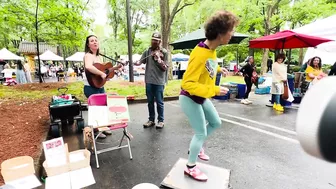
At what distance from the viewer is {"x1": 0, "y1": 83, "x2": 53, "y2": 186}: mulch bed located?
9.66ft

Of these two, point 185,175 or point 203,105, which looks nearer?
point 203,105

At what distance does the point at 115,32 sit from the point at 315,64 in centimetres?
2407

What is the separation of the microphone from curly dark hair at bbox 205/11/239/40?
5.03 feet

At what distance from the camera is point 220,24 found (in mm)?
2061

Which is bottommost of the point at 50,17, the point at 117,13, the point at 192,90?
the point at 192,90

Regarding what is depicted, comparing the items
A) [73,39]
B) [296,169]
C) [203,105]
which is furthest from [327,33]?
[73,39]

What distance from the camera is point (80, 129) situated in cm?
433

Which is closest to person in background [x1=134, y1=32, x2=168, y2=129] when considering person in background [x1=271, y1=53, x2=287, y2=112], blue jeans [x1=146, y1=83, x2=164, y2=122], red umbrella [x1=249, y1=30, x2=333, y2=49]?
blue jeans [x1=146, y1=83, x2=164, y2=122]

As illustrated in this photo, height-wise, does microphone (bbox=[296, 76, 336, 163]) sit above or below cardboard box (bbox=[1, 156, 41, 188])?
above

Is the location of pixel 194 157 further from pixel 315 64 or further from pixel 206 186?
pixel 315 64

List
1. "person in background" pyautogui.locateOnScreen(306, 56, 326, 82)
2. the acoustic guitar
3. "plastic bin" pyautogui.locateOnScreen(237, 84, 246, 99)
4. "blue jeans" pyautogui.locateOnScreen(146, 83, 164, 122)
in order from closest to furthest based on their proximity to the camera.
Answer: the acoustic guitar
"blue jeans" pyautogui.locateOnScreen(146, 83, 164, 122)
"person in background" pyautogui.locateOnScreen(306, 56, 326, 82)
"plastic bin" pyautogui.locateOnScreen(237, 84, 246, 99)

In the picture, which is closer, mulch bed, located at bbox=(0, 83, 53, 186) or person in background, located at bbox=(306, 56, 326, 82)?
mulch bed, located at bbox=(0, 83, 53, 186)

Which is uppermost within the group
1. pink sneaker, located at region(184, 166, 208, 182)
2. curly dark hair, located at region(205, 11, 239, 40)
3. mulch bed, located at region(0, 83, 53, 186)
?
curly dark hair, located at region(205, 11, 239, 40)

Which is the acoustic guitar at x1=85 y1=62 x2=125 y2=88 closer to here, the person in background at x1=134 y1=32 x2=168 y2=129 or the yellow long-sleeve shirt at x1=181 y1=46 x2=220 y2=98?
the person in background at x1=134 y1=32 x2=168 y2=129
